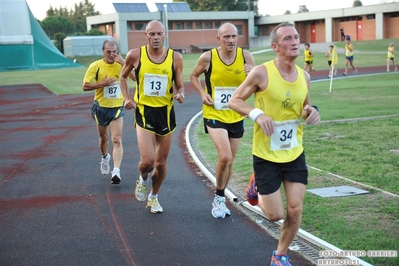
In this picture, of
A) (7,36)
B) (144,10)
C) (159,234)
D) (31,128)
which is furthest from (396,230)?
(144,10)

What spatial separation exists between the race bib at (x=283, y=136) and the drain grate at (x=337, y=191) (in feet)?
9.23

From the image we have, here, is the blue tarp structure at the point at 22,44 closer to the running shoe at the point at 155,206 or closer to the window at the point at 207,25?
the window at the point at 207,25

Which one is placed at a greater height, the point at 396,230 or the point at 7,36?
the point at 7,36

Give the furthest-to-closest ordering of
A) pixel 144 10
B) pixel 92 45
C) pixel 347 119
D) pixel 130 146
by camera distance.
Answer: pixel 144 10, pixel 92 45, pixel 347 119, pixel 130 146

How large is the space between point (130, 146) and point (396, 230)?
8.44 m

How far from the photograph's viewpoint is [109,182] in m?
9.91

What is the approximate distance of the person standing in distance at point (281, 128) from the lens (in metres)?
5.39

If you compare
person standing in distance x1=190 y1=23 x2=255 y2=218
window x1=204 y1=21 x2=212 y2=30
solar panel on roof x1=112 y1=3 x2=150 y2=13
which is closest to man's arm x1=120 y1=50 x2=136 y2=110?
person standing in distance x1=190 y1=23 x2=255 y2=218

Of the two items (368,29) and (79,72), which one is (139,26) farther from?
(79,72)

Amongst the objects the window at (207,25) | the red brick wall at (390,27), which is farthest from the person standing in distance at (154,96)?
the window at (207,25)

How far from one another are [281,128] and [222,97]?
2.22 metres

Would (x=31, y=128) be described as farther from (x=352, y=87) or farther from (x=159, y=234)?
(x=352, y=87)

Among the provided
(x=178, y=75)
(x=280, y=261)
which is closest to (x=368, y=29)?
(x=178, y=75)

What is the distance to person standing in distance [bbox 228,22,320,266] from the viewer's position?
5395 mm
